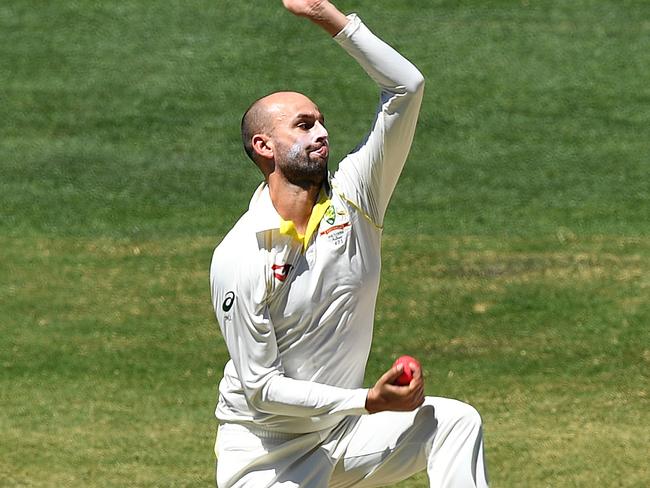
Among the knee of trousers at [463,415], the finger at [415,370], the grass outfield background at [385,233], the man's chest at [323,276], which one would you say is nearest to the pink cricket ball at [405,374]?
the finger at [415,370]

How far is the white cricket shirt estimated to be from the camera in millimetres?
5844

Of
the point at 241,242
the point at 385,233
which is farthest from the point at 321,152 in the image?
the point at 385,233

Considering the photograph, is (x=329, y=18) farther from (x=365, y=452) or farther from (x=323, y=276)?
(x=365, y=452)

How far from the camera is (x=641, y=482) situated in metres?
8.45

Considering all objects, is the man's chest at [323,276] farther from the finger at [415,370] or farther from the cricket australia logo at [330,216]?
the finger at [415,370]

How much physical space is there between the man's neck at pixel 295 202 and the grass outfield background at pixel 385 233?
3.02 meters

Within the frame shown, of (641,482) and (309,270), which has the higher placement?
(309,270)

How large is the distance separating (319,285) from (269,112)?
2.38 ft

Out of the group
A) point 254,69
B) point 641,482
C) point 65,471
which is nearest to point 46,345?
point 65,471

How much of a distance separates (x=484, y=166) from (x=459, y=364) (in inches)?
189

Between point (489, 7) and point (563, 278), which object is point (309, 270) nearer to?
point (563, 278)

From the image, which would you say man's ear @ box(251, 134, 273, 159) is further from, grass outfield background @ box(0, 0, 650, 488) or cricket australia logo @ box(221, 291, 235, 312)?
grass outfield background @ box(0, 0, 650, 488)

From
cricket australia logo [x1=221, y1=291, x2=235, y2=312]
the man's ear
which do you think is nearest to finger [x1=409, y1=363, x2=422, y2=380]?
cricket australia logo [x1=221, y1=291, x2=235, y2=312]

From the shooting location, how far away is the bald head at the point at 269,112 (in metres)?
5.99
